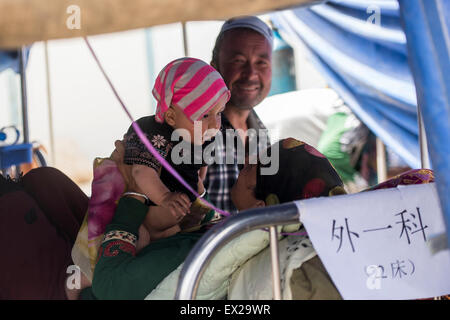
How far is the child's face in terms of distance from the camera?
4.67 ft

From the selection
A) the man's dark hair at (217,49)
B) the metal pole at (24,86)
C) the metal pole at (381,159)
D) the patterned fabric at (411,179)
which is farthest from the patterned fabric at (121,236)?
the metal pole at (381,159)

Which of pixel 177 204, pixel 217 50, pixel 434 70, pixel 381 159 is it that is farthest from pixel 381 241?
pixel 381 159

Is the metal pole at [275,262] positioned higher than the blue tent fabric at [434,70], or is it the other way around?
the blue tent fabric at [434,70]

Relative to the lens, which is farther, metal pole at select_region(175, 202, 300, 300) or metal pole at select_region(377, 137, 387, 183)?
metal pole at select_region(377, 137, 387, 183)

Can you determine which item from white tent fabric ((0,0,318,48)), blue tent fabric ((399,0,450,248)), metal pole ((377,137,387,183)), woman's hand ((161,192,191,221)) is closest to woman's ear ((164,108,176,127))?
woman's hand ((161,192,191,221))

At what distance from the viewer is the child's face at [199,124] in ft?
4.67

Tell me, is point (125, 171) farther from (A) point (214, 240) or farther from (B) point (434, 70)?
(B) point (434, 70)

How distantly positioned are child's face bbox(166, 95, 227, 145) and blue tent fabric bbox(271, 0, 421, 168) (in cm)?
138

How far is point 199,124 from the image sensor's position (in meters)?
1.42

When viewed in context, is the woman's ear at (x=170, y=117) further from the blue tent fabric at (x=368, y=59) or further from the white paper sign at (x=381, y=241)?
the blue tent fabric at (x=368, y=59)

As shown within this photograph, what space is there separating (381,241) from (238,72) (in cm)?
123

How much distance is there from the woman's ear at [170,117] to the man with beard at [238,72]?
56cm

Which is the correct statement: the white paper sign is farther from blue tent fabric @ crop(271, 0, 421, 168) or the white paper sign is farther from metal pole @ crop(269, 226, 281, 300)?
blue tent fabric @ crop(271, 0, 421, 168)
